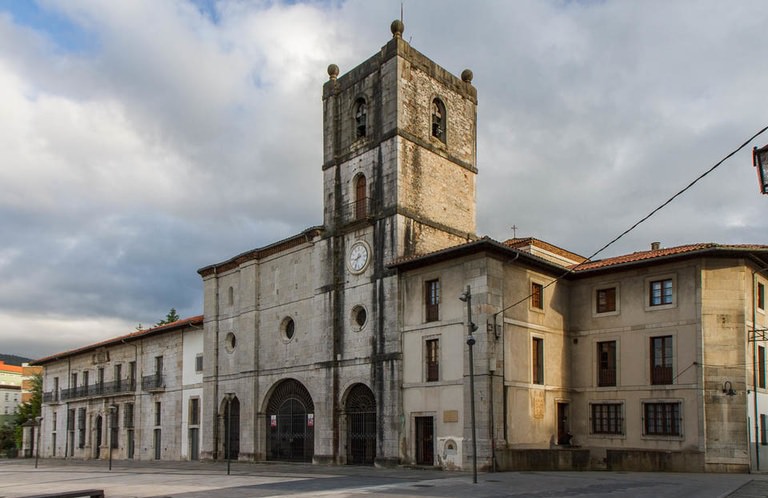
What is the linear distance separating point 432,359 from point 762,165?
19432 mm

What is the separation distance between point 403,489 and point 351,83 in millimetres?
20077

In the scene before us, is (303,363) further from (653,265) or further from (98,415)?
(98,415)

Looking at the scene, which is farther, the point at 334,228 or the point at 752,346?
the point at 334,228

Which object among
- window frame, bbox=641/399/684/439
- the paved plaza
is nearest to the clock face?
the paved plaza

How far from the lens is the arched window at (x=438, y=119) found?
33.7m

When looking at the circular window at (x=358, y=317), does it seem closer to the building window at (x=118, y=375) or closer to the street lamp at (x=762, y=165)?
the street lamp at (x=762, y=165)

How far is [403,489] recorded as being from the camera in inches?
772

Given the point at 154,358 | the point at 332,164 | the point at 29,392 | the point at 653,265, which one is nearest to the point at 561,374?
the point at 653,265

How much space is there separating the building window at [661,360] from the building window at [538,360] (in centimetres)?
408

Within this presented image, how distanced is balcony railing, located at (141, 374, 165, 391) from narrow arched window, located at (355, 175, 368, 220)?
19.2 m

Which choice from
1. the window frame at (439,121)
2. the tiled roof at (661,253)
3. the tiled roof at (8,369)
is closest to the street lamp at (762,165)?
the tiled roof at (661,253)

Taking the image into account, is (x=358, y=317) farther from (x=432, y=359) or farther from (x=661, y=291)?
(x=661, y=291)

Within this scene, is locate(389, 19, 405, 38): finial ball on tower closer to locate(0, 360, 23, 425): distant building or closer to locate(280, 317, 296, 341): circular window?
locate(280, 317, 296, 341): circular window

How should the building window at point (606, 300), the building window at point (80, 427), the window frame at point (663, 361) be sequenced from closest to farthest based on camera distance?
the window frame at point (663, 361)
the building window at point (606, 300)
the building window at point (80, 427)
